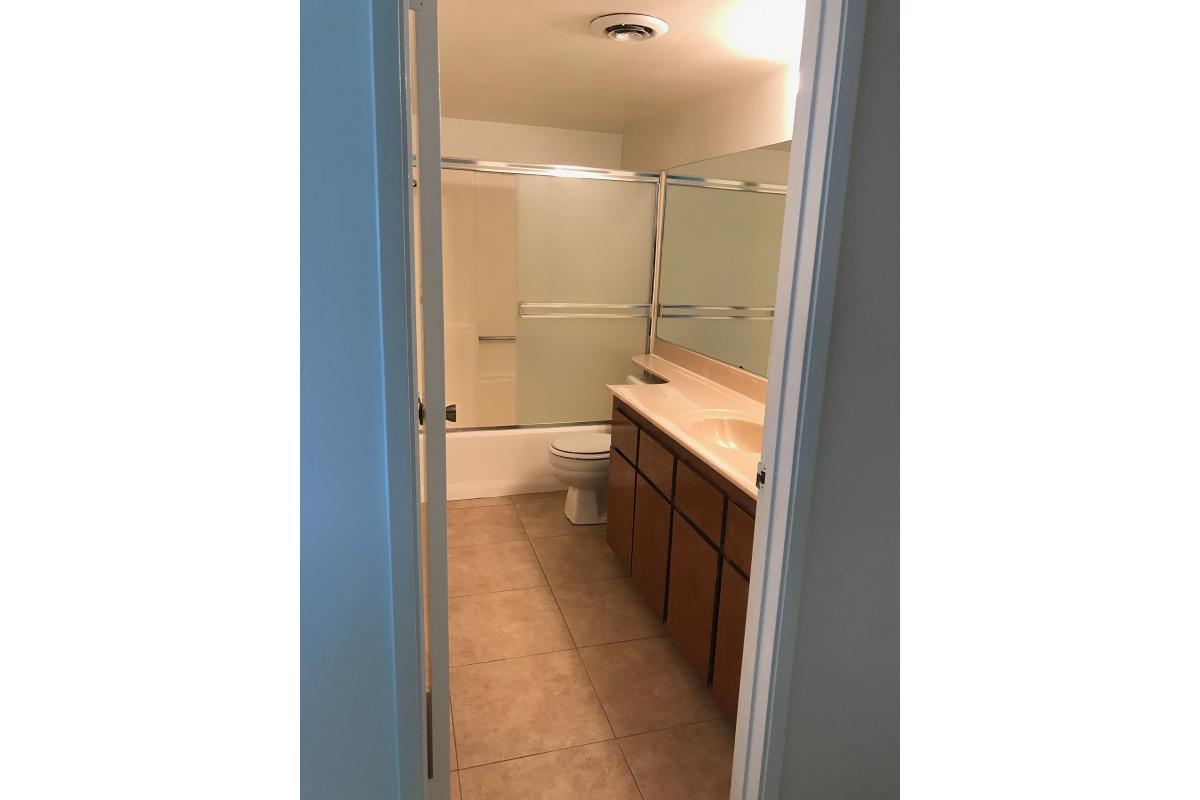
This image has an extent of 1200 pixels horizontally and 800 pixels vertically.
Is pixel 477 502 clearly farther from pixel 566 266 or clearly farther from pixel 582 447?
pixel 566 266

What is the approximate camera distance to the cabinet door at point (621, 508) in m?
2.80

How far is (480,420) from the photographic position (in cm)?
454

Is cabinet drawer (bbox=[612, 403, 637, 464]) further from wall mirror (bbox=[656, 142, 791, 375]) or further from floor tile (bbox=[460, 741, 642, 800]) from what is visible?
floor tile (bbox=[460, 741, 642, 800])

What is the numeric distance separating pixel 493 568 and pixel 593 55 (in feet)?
7.38

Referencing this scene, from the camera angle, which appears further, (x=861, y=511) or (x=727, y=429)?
(x=727, y=429)

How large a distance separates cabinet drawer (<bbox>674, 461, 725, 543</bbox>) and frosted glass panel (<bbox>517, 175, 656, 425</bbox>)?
1.78 meters

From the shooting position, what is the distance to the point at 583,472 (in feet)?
11.2

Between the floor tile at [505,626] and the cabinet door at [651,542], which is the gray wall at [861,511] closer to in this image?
the cabinet door at [651,542]

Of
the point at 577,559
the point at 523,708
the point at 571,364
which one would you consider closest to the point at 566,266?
the point at 571,364

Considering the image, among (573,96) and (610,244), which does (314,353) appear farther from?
(610,244)

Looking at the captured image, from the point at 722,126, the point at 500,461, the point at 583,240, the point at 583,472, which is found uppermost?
the point at 722,126

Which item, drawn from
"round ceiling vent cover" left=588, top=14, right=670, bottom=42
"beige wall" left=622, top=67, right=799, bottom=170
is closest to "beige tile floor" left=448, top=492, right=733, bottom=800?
"beige wall" left=622, top=67, right=799, bottom=170

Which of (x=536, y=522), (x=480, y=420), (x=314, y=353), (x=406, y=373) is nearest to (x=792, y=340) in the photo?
(x=406, y=373)

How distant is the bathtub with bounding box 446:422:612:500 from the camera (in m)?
3.80
